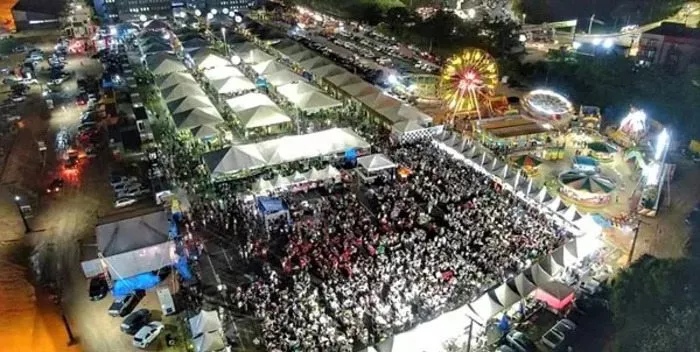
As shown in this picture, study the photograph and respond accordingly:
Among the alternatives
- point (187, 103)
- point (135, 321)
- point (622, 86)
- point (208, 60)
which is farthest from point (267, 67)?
point (622, 86)

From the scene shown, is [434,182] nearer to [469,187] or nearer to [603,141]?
[469,187]

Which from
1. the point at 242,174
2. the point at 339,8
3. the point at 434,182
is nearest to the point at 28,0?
the point at 339,8

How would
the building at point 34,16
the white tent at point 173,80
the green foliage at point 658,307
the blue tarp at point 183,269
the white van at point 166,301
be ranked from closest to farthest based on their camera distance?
the green foliage at point 658,307 < the white van at point 166,301 < the blue tarp at point 183,269 < the white tent at point 173,80 < the building at point 34,16

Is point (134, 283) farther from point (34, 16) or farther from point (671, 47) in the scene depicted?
point (34, 16)

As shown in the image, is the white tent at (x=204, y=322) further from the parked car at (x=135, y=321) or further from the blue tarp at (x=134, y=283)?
the blue tarp at (x=134, y=283)

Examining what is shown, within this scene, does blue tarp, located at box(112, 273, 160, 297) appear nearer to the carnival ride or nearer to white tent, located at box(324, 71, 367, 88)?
white tent, located at box(324, 71, 367, 88)

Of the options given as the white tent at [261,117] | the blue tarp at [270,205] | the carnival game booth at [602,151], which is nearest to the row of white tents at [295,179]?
the blue tarp at [270,205]
